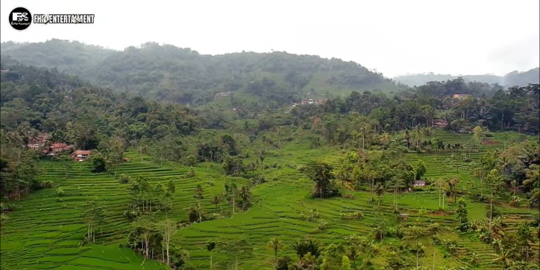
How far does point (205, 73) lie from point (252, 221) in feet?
385

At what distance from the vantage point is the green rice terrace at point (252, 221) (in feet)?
85.9

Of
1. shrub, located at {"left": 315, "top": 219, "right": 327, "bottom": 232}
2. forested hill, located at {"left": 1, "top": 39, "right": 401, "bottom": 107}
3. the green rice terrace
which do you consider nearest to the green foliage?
the green rice terrace

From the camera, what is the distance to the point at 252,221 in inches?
1344

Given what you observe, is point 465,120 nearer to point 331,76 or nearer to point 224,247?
point 224,247

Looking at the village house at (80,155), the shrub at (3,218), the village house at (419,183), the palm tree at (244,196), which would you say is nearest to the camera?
the shrub at (3,218)

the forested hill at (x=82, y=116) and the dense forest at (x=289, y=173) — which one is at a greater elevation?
the forested hill at (x=82, y=116)

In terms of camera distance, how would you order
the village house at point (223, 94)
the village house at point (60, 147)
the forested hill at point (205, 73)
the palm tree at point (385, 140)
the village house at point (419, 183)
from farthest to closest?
the forested hill at point (205, 73) → the village house at point (223, 94) → the palm tree at point (385, 140) → the village house at point (60, 147) → the village house at point (419, 183)
